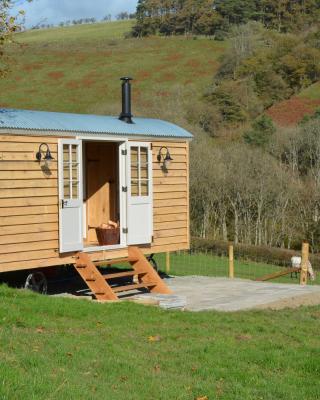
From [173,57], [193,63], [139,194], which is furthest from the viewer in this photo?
[173,57]

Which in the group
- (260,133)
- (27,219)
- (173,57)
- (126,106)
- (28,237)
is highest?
(173,57)

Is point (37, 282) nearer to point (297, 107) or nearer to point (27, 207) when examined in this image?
point (27, 207)

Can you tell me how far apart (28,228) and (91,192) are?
326 cm

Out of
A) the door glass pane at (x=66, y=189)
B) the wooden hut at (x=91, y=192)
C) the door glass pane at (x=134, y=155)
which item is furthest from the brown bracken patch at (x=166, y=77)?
the door glass pane at (x=66, y=189)

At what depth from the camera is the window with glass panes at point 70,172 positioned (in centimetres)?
1281

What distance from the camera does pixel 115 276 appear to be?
43.2ft

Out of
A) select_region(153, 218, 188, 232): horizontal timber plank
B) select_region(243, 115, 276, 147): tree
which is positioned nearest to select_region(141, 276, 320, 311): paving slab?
select_region(153, 218, 188, 232): horizontal timber plank

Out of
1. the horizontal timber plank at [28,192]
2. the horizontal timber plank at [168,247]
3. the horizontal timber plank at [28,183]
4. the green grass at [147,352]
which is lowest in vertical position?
the green grass at [147,352]

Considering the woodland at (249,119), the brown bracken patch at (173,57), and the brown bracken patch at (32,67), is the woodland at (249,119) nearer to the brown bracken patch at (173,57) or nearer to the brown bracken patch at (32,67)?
the brown bracken patch at (173,57)

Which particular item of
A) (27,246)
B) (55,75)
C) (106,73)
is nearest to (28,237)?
(27,246)

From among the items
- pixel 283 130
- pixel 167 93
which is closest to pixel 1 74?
pixel 283 130

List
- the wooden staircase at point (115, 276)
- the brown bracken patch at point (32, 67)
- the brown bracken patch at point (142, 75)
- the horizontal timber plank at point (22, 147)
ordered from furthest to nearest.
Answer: the brown bracken patch at point (32, 67), the brown bracken patch at point (142, 75), the wooden staircase at point (115, 276), the horizontal timber plank at point (22, 147)

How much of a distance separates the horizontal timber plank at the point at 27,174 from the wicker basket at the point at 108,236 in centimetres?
195

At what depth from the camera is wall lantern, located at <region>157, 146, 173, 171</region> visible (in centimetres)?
1474
